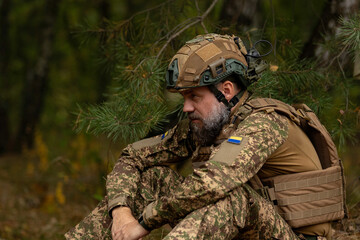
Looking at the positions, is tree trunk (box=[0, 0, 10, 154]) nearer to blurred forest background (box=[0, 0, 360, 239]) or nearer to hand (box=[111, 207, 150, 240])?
blurred forest background (box=[0, 0, 360, 239])

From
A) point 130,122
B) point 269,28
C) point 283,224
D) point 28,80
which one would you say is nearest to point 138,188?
point 130,122

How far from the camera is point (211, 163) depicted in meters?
2.31

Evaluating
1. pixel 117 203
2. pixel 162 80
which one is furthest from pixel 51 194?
pixel 117 203

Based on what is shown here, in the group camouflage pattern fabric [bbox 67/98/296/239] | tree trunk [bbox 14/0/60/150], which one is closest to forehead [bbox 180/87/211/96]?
camouflage pattern fabric [bbox 67/98/296/239]

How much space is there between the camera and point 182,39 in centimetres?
373

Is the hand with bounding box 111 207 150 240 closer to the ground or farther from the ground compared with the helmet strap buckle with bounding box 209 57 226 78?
closer to the ground

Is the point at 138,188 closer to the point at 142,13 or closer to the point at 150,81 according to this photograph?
the point at 150,81

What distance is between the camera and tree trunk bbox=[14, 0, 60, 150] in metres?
7.74

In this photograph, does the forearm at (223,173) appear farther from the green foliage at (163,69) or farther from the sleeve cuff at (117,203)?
the green foliage at (163,69)

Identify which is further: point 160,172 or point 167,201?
point 160,172

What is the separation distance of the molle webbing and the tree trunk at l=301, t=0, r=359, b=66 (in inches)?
47.0

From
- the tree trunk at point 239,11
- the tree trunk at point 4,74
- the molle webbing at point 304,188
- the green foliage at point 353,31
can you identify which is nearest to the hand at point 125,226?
the molle webbing at point 304,188

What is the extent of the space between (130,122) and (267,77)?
1.00 metres

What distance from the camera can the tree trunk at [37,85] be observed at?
7738 mm
